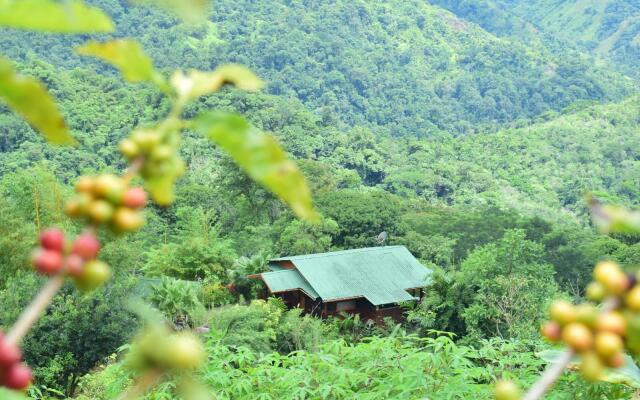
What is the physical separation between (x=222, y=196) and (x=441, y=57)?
2055 inches

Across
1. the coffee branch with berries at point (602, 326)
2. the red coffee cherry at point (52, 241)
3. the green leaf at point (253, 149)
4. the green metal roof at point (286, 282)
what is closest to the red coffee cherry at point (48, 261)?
the red coffee cherry at point (52, 241)

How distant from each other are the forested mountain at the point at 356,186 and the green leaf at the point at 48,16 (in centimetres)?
14

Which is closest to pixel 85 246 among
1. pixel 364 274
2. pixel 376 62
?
pixel 364 274

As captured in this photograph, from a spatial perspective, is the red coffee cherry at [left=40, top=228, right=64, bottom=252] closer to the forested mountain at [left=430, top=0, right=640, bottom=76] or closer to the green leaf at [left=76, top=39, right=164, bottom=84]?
the green leaf at [left=76, top=39, right=164, bottom=84]

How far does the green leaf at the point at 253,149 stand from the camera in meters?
0.46

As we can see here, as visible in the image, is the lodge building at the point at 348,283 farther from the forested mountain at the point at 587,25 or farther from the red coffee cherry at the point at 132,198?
the forested mountain at the point at 587,25

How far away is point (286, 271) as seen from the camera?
46.4ft

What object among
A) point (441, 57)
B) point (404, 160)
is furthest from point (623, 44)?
point (404, 160)

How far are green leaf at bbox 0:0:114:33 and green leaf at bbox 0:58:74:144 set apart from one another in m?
0.03

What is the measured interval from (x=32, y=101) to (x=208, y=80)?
0.39ft

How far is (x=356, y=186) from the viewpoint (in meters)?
31.4

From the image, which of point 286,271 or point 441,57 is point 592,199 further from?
point 441,57

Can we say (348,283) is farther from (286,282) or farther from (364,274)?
(286,282)

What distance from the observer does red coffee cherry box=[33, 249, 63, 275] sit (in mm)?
377
